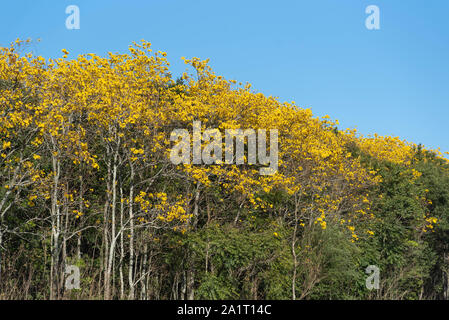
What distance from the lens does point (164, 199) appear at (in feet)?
56.4

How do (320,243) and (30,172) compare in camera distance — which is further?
(320,243)

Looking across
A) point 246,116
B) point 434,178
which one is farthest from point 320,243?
point 434,178

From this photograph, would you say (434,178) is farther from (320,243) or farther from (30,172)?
(30,172)

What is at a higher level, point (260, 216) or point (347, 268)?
point (260, 216)

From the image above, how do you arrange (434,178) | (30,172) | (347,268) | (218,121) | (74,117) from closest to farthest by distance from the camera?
(30,172)
(74,117)
(218,121)
(347,268)
(434,178)

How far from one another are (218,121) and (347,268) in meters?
9.61

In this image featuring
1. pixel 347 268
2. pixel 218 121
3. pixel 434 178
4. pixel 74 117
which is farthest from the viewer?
pixel 434 178

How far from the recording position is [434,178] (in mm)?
34375

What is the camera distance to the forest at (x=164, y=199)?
1714 centimetres

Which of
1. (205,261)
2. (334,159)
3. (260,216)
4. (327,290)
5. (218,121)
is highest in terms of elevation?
(218,121)

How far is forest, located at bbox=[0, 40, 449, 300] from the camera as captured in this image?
56.2ft
